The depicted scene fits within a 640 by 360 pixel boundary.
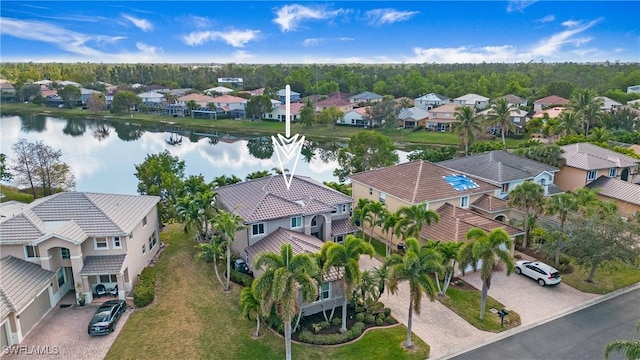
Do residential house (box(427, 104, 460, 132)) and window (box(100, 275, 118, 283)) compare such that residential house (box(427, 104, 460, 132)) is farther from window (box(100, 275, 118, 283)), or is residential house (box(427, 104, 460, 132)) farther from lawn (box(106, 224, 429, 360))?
window (box(100, 275, 118, 283))

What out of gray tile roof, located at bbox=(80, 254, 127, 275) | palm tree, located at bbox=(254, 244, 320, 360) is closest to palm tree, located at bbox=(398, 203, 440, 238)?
palm tree, located at bbox=(254, 244, 320, 360)

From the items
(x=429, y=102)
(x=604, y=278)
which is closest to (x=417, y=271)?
(x=604, y=278)

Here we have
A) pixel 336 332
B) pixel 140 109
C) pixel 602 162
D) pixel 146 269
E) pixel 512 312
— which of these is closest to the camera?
pixel 336 332

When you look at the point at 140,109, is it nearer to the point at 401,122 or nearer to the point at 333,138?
the point at 333,138

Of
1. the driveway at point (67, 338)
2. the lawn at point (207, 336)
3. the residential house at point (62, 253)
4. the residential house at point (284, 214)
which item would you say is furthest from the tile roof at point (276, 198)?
the driveway at point (67, 338)

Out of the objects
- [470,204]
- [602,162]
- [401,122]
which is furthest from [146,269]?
[401,122]

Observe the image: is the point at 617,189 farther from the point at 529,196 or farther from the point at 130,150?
the point at 130,150
